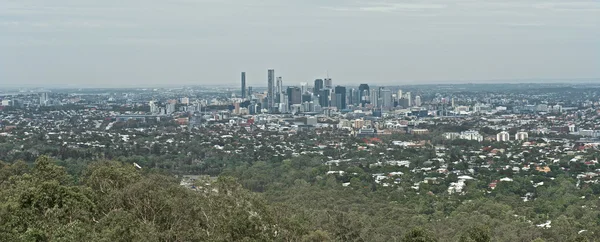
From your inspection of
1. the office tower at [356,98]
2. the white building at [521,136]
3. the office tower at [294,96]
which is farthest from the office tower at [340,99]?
the white building at [521,136]

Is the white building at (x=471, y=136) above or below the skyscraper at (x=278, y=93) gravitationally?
below

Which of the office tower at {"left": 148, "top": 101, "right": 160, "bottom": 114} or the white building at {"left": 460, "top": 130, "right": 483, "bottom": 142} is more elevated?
the office tower at {"left": 148, "top": 101, "right": 160, "bottom": 114}

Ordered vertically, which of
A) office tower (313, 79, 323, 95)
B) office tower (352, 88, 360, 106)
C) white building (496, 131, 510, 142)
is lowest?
white building (496, 131, 510, 142)

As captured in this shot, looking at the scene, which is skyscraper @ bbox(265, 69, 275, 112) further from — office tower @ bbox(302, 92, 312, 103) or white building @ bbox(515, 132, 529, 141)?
white building @ bbox(515, 132, 529, 141)

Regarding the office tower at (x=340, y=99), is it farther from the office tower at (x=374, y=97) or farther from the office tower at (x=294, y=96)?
the office tower at (x=294, y=96)

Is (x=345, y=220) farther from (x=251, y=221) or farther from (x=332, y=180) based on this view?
(x=332, y=180)

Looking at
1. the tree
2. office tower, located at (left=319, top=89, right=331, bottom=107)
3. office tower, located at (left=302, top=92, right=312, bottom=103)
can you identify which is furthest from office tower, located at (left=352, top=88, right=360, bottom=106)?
the tree

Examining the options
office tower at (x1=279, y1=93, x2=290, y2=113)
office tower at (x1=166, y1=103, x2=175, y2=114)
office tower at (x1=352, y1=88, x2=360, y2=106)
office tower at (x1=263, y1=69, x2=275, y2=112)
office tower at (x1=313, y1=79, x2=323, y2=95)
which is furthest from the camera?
office tower at (x1=313, y1=79, x2=323, y2=95)
